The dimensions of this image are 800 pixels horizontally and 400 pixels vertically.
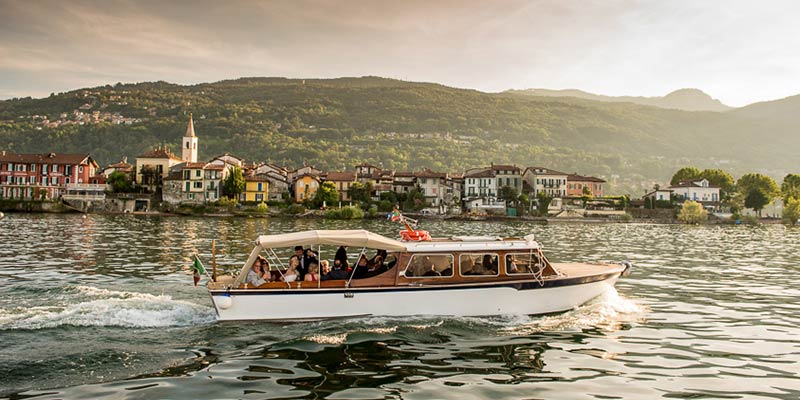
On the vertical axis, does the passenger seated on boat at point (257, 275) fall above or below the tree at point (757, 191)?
below

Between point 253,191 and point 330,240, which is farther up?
point 253,191

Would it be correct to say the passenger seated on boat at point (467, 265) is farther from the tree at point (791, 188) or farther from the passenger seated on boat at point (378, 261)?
the tree at point (791, 188)

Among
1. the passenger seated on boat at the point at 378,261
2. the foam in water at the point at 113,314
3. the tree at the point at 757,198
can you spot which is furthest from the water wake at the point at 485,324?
the tree at the point at 757,198

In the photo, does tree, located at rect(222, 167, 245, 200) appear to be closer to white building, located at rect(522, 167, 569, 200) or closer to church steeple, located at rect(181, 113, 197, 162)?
church steeple, located at rect(181, 113, 197, 162)

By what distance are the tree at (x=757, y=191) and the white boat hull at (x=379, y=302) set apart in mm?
109082

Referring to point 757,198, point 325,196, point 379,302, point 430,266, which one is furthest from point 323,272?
point 757,198

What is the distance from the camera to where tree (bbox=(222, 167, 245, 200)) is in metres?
104

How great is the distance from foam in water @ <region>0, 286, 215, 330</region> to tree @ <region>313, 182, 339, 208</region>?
85.6 meters

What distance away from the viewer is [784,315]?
17.8m

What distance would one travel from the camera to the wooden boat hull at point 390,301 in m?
14.9

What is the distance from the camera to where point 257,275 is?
15.4 m

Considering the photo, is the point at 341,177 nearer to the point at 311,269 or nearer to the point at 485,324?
the point at 311,269

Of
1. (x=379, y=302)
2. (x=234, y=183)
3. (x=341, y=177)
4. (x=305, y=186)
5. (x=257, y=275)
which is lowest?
(x=379, y=302)

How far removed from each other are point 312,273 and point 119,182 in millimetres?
103448
